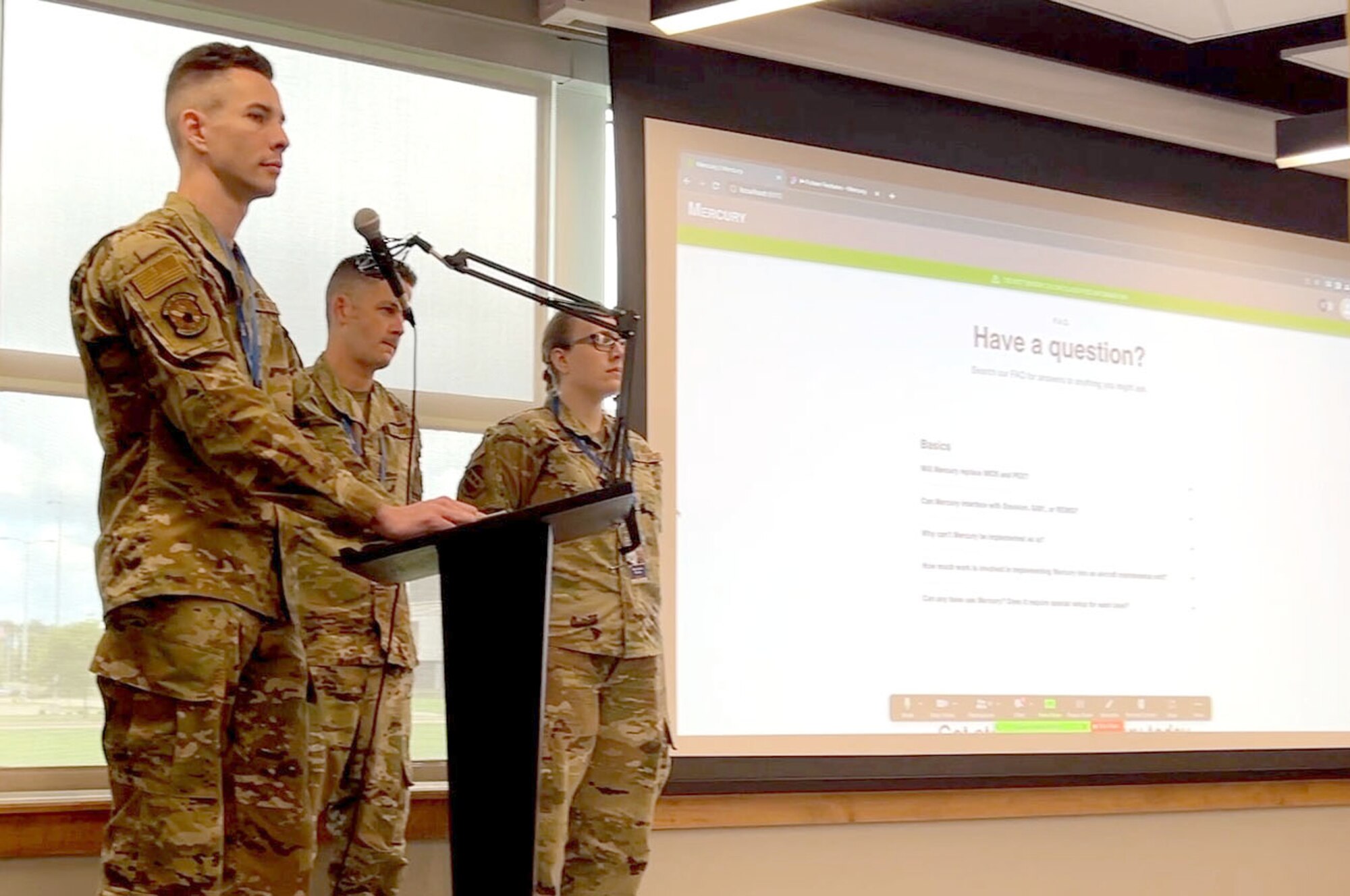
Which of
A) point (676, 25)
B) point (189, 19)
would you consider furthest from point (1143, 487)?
point (189, 19)

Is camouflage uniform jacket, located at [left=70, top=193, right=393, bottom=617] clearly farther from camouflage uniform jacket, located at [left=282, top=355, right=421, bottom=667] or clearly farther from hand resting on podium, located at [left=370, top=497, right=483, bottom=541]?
camouflage uniform jacket, located at [left=282, top=355, right=421, bottom=667]

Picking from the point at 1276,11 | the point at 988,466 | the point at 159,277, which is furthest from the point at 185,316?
the point at 1276,11

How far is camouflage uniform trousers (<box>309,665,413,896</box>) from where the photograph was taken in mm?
2795

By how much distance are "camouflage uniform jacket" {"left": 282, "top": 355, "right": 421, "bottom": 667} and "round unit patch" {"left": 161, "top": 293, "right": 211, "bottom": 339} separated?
0.78m

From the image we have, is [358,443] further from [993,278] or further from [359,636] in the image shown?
[993,278]

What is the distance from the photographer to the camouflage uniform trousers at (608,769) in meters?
2.96

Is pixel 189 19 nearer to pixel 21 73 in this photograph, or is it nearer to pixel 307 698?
pixel 21 73

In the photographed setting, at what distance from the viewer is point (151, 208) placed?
326 cm

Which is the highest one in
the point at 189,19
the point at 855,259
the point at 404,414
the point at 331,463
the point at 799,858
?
the point at 189,19

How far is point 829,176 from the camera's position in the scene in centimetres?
411

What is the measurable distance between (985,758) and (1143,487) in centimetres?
97

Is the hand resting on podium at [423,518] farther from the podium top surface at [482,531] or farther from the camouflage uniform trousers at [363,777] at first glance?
the camouflage uniform trousers at [363,777]

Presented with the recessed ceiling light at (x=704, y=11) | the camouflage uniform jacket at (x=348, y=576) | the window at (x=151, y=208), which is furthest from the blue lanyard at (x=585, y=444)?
the recessed ceiling light at (x=704, y=11)

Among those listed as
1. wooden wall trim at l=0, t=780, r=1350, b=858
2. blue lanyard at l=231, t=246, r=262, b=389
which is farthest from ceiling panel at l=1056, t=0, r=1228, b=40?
blue lanyard at l=231, t=246, r=262, b=389
